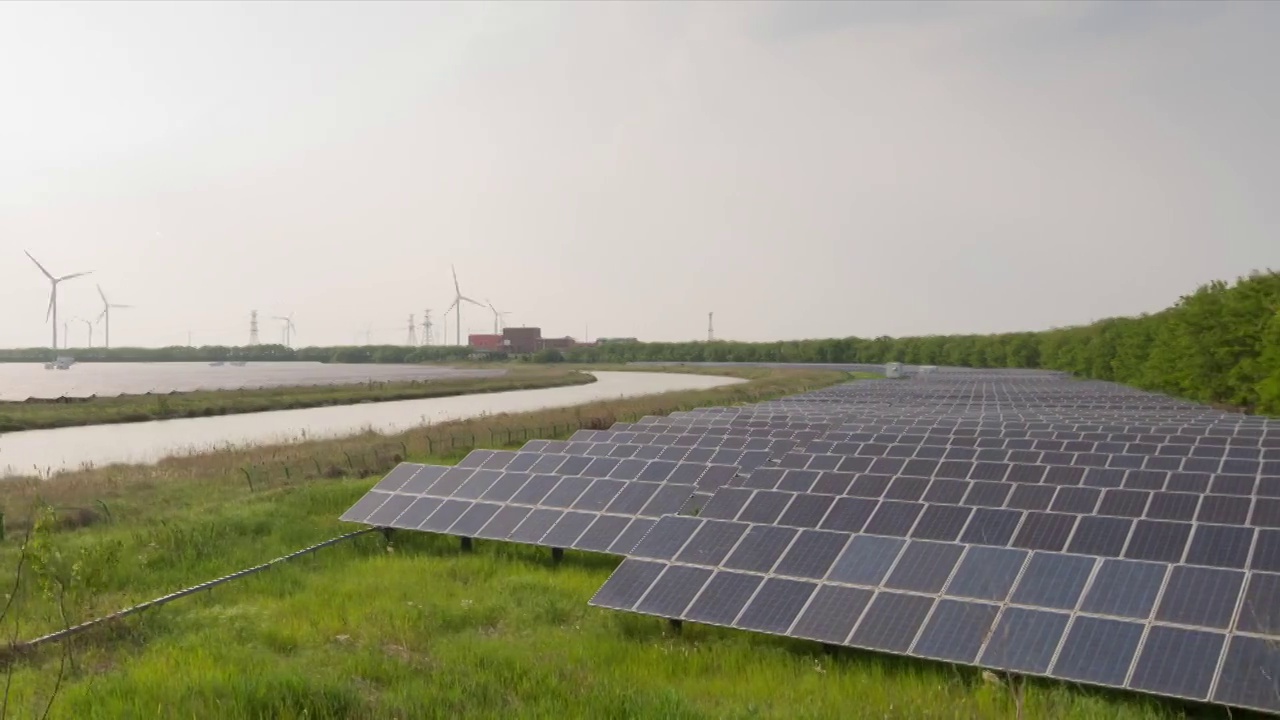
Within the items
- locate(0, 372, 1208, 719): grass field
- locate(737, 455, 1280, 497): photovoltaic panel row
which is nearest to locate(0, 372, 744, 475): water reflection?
locate(0, 372, 1208, 719): grass field

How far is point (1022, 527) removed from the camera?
12555 mm

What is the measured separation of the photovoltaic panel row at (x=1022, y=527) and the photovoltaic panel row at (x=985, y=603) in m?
1.72

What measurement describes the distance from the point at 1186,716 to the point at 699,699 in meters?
4.20

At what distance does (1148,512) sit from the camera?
1333 centimetres

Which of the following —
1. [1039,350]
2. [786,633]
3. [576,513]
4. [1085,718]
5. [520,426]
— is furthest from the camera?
[1039,350]

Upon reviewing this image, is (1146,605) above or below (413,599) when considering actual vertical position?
above

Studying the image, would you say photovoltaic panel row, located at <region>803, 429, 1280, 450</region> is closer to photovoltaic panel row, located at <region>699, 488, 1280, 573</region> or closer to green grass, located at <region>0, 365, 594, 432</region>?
photovoltaic panel row, located at <region>699, 488, 1280, 573</region>

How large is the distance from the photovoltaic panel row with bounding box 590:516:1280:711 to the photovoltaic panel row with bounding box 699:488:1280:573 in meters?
1.72

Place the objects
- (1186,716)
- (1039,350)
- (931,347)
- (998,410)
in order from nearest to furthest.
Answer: (1186,716), (998,410), (1039,350), (931,347)

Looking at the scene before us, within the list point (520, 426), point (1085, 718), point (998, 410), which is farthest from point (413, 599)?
point (998, 410)

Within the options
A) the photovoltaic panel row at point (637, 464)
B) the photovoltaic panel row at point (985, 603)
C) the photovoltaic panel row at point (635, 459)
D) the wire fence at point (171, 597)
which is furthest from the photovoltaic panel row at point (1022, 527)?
the wire fence at point (171, 597)

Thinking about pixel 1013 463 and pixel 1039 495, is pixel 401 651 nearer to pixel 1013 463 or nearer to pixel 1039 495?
pixel 1039 495

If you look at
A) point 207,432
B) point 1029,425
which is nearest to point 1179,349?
point 1029,425

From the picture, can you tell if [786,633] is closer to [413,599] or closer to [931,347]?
[413,599]
